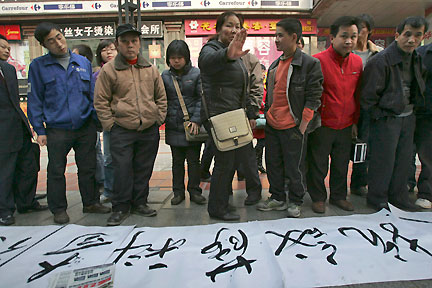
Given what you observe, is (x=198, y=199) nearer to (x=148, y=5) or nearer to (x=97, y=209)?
(x=97, y=209)

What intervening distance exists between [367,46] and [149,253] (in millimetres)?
3176

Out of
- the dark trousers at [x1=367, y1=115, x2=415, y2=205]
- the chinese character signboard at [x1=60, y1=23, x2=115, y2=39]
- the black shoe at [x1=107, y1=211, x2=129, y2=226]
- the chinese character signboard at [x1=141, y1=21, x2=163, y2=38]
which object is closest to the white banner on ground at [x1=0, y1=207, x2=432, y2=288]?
the black shoe at [x1=107, y1=211, x2=129, y2=226]

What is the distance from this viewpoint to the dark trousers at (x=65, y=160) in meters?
2.64

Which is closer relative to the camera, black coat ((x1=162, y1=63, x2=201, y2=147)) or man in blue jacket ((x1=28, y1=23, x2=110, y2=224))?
man in blue jacket ((x1=28, y1=23, x2=110, y2=224))

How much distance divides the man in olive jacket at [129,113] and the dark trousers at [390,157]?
6.87 ft

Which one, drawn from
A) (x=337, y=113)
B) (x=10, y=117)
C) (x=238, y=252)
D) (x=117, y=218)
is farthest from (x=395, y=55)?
(x=10, y=117)

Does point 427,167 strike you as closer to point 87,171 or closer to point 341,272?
point 341,272

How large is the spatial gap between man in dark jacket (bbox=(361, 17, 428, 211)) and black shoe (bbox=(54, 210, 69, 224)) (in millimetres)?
2918

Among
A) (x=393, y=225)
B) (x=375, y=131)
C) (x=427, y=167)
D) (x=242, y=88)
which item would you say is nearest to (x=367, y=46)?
(x=375, y=131)

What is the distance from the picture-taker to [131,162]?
271cm

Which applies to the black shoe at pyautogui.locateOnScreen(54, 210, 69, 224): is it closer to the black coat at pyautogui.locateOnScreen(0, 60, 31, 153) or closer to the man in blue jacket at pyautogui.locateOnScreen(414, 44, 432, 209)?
the black coat at pyautogui.locateOnScreen(0, 60, 31, 153)

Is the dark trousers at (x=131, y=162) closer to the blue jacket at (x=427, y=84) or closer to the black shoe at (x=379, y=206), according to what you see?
the black shoe at (x=379, y=206)

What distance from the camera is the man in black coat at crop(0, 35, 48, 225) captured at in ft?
8.87

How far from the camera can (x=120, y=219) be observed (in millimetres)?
2633
